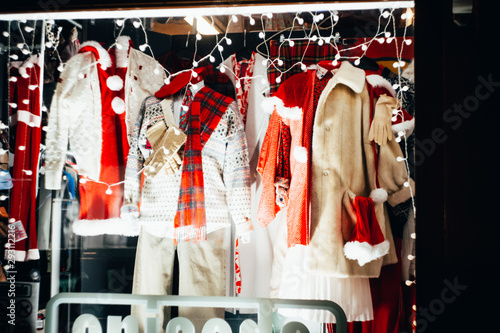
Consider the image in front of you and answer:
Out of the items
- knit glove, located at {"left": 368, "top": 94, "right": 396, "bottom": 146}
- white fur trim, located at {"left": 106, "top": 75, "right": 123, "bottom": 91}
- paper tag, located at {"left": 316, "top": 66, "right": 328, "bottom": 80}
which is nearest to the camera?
knit glove, located at {"left": 368, "top": 94, "right": 396, "bottom": 146}

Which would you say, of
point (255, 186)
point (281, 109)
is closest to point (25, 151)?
point (255, 186)

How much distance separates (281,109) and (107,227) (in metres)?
0.96

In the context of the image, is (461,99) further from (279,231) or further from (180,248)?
(180,248)

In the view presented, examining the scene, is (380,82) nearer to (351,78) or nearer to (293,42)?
(351,78)

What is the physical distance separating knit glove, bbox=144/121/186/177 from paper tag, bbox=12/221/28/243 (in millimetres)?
565

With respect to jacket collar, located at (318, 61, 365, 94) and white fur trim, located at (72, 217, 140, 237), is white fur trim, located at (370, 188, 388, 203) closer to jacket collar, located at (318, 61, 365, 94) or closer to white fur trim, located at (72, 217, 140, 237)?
jacket collar, located at (318, 61, 365, 94)

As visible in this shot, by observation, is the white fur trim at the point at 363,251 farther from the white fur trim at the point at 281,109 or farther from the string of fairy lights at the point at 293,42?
the white fur trim at the point at 281,109

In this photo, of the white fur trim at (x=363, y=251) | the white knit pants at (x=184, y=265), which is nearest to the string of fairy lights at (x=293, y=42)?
the white fur trim at (x=363, y=251)

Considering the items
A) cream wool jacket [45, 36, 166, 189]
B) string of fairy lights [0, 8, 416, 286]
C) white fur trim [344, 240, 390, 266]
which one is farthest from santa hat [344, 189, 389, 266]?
cream wool jacket [45, 36, 166, 189]

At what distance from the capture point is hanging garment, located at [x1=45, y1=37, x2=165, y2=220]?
1.99m

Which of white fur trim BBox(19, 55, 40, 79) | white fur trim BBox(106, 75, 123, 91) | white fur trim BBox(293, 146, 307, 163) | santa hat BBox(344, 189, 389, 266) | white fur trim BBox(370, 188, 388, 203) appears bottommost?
santa hat BBox(344, 189, 389, 266)

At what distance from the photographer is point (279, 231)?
1962mm

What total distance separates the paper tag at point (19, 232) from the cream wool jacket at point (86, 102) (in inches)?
8.0

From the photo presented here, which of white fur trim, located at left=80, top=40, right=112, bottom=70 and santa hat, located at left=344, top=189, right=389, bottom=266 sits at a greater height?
white fur trim, located at left=80, top=40, right=112, bottom=70
